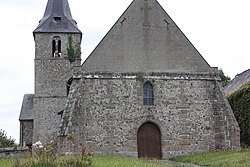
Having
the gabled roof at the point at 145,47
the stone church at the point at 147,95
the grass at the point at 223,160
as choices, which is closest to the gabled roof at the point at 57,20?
the gabled roof at the point at 145,47

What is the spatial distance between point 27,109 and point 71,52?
10.6m

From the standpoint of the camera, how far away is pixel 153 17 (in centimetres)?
2541

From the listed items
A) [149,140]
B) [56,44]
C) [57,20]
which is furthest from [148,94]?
[57,20]

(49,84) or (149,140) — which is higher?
(49,84)

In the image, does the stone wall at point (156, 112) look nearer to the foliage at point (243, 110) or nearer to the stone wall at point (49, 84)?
the foliage at point (243, 110)

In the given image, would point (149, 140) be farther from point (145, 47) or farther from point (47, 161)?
point (47, 161)

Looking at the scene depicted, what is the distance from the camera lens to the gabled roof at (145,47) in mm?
24188

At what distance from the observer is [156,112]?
23984 mm

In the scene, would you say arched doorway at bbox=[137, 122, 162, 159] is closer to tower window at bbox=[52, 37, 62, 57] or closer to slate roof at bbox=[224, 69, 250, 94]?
slate roof at bbox=[224, 69, 250, 94]

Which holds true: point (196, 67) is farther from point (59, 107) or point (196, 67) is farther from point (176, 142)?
point (59, 107)

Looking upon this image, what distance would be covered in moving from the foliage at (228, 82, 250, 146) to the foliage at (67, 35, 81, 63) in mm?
13819

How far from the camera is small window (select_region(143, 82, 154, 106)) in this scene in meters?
24.1

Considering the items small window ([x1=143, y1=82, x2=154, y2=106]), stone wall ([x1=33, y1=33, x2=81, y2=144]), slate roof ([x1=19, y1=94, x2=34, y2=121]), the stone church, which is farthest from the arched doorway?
slate roof ([x1=19, y1=94, x2=34, y2=121])

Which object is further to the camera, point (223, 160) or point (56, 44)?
point (56, 44)
